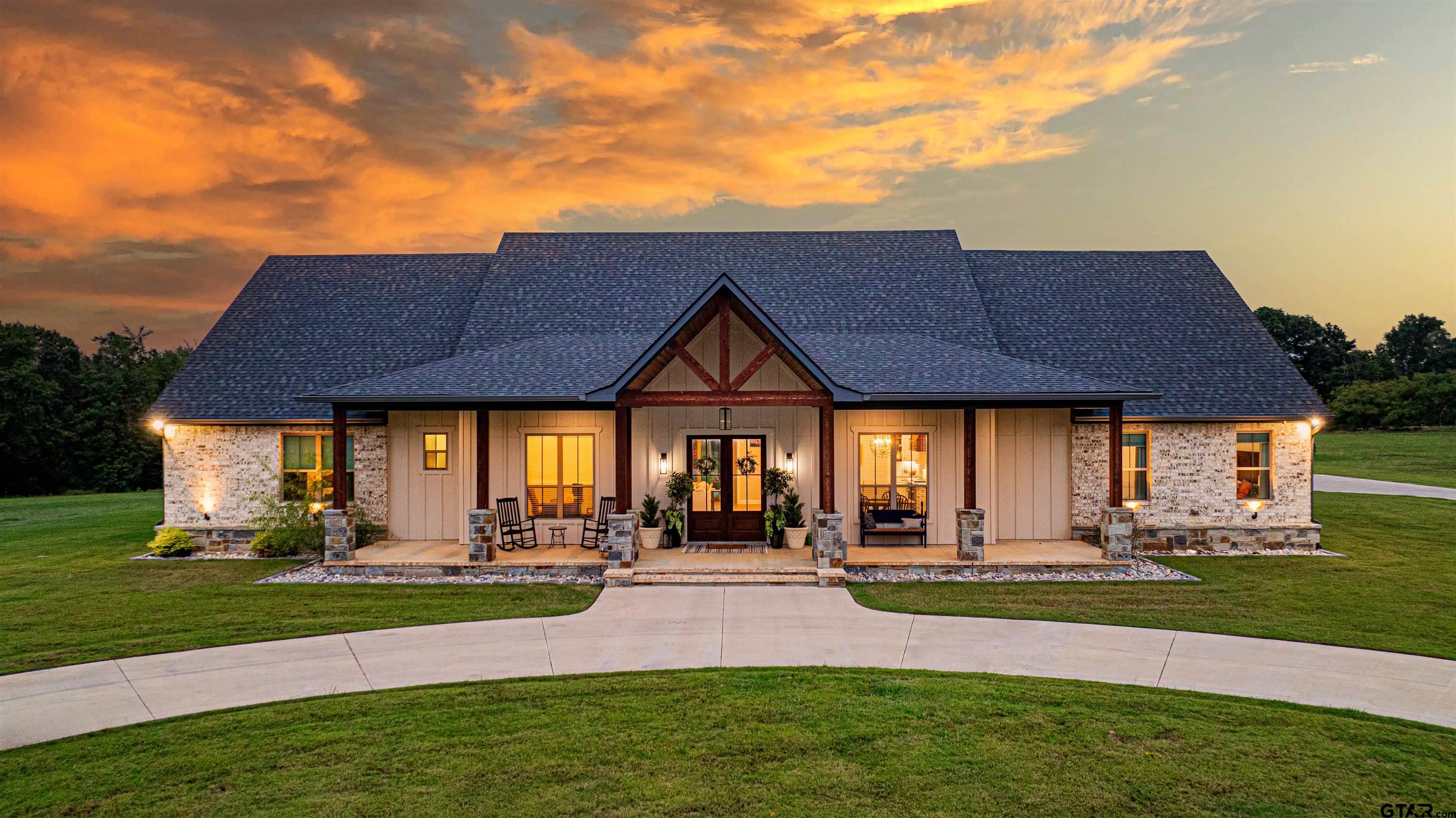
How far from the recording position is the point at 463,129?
72.2ft

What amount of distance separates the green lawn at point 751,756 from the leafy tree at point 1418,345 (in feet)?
320

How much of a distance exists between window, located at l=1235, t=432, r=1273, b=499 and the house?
5cm

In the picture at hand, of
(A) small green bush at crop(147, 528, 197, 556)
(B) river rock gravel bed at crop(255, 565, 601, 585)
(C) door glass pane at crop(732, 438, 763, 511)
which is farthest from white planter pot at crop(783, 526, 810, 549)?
(A) small green bush at crop(147, 528, 197, 556)

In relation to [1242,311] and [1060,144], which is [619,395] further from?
[1060,144]

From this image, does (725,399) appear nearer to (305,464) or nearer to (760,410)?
(760,410)

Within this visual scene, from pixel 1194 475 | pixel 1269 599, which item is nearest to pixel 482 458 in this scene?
pixel 1269 599

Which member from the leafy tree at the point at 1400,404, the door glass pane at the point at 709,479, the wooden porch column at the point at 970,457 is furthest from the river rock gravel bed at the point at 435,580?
the leafy tree at the point at 1400,404

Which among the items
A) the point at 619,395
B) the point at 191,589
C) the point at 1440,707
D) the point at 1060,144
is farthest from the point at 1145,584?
the point at 1060,144

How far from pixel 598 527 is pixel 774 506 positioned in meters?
3.55

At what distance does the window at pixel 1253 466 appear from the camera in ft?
46.7

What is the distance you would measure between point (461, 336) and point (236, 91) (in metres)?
10.6

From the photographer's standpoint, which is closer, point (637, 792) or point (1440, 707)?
point (637, 792)

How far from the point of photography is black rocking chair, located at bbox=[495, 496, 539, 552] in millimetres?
13289

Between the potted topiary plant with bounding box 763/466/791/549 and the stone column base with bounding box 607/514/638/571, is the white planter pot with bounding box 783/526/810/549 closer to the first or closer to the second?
the potted topiary plant with bounding box 763/466/791/549
